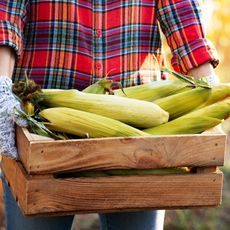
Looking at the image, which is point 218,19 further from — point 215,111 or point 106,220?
point 215,111

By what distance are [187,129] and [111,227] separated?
51 cm

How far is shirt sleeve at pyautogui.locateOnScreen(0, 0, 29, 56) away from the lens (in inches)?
88.5

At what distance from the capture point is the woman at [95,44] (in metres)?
2.29

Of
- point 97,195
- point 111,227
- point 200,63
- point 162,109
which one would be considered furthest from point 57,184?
point 200,63

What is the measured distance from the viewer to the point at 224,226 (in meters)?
4.05

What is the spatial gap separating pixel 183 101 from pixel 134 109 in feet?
0.53

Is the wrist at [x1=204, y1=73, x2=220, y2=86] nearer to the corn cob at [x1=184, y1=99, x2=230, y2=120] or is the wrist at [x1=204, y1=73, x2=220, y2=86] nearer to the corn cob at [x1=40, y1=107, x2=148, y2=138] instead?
the corn cob at [x1=184, y1=99, x2=230, y2=120]

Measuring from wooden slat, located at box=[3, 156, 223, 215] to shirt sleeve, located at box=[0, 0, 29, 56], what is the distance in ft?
1.32

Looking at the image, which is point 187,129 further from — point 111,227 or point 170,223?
point 170,223

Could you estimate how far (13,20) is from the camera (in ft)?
7.47

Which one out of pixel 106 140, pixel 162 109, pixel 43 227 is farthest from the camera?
pixel 43 227

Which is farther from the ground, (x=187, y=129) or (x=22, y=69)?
(x=22, y=69)

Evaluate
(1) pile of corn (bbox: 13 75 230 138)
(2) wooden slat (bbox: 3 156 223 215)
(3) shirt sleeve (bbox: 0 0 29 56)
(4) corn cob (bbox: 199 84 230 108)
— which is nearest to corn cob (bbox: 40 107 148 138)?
(1) pile of corn (bbox: 13 75 230 138)

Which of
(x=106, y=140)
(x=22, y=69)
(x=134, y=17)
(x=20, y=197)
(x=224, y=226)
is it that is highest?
(x=134, y=17)
